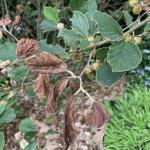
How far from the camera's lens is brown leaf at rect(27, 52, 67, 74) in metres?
0.54

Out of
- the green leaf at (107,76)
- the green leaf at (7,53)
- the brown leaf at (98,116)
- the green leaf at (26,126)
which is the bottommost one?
the green leaf at (26,126)

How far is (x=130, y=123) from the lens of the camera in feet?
10.5

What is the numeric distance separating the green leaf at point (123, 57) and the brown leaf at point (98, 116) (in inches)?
2.8

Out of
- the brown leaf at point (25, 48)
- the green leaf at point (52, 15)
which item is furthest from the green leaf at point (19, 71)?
the green leaf at point (52, 15)

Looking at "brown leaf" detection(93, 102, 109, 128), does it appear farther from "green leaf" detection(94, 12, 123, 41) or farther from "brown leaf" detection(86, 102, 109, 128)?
"green leaf" detection(94, 12, 123, 41)

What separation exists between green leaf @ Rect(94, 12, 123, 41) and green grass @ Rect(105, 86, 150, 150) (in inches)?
95.7

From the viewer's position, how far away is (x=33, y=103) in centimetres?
362

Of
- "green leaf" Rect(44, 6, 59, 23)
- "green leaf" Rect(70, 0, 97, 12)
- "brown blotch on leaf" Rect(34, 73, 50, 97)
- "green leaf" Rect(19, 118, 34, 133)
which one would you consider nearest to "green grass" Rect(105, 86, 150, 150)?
"green leaf" Rect(19, 118, 34, 133)

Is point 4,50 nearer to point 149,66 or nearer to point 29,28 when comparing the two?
point 29,28

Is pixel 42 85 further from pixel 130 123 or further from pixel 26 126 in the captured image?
pixel 130 123

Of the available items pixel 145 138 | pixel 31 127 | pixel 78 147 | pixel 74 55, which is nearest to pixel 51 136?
pixel 78 147

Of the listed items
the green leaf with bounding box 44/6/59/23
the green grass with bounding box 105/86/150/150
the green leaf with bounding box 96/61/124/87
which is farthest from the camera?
the green grass with bounding box 105/86/150/150

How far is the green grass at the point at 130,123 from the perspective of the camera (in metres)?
3.01

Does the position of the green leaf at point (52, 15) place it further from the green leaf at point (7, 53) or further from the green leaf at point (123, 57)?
the green leaf at point (123, 57)
